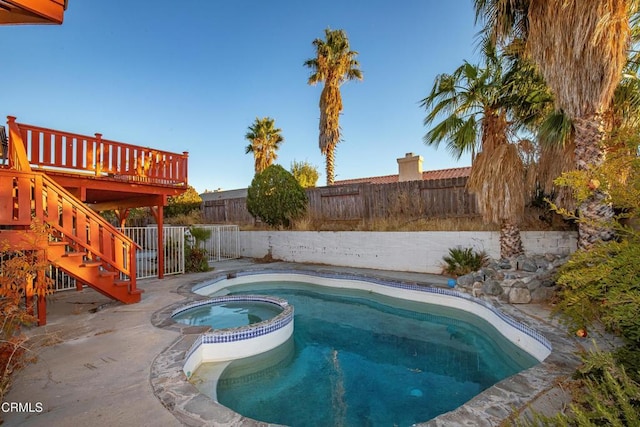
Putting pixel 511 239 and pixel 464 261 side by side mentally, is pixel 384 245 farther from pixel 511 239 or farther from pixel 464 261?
pixel 511 239

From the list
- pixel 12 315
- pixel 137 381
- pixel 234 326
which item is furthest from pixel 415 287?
pixel 12 315

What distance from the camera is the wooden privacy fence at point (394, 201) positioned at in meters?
10.2

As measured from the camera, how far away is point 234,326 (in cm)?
557

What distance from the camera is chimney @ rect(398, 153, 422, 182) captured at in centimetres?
1544

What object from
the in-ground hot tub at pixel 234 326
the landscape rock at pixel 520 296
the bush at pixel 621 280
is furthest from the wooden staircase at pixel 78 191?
the landscape rock at pixel 520 296

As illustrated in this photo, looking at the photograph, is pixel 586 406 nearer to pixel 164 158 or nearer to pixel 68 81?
pixel 164 158

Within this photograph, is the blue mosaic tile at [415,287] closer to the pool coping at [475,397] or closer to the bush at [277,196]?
the pool coping at [475,397]

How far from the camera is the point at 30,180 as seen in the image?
4.61 m

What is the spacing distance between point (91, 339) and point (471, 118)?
8208 millimetres

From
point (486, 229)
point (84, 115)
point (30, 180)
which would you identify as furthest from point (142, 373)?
point (84, 115)

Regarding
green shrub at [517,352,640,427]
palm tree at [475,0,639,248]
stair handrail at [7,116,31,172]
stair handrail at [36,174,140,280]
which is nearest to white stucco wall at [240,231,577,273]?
palm tree at [475,0,639,248]

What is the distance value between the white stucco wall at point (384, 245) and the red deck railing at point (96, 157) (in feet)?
15.4

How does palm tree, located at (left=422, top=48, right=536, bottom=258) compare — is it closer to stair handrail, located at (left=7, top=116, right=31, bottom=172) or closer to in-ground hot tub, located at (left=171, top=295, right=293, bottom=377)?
in-ground hot tub, located at (left=171, top=295, right=293, bottom=377)

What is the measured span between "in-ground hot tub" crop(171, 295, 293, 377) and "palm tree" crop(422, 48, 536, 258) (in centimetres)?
512
